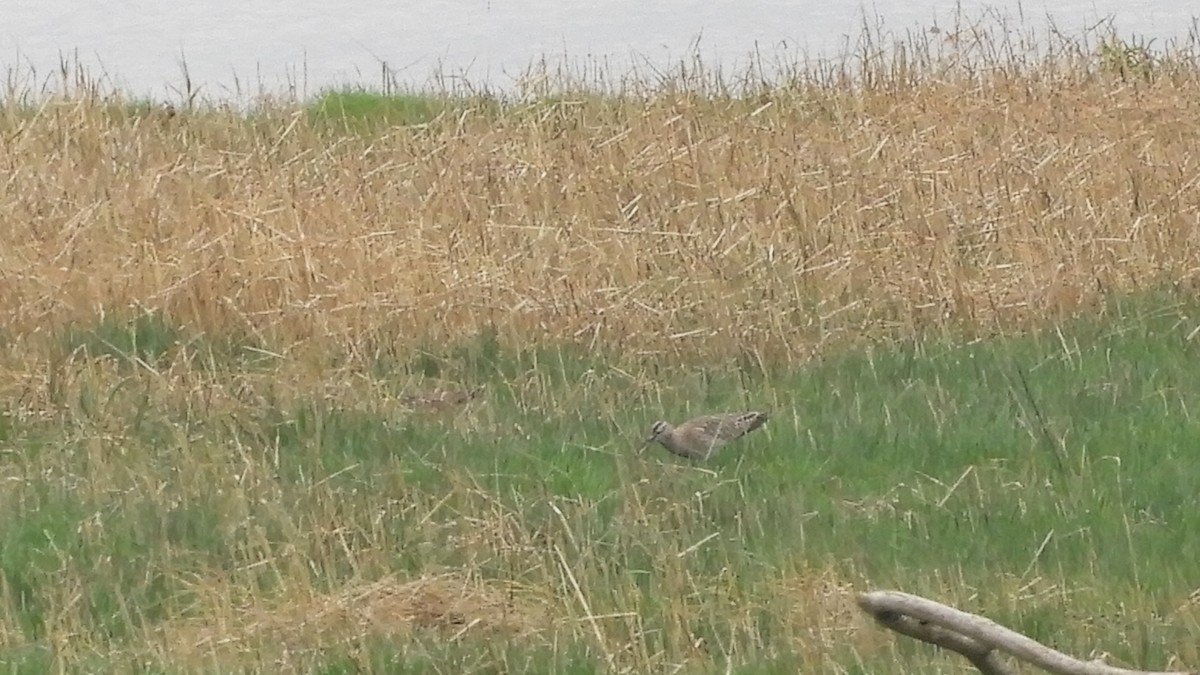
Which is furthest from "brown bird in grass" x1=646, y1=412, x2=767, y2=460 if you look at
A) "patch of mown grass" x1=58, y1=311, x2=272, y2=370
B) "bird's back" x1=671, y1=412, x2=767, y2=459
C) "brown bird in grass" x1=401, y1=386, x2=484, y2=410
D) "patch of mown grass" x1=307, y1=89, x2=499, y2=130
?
"patch of mown grass" x1=307, y1=89, x2=499, y2=130

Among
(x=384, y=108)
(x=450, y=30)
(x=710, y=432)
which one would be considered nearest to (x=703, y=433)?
(x=710, y=432)

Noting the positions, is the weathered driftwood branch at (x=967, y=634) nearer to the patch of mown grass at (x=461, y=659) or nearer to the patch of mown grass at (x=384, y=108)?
the patch of mown grass at (x=461, y=659)

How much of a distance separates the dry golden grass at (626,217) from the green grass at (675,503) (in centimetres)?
75

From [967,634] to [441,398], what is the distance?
445 centimetres

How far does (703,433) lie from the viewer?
571 cm

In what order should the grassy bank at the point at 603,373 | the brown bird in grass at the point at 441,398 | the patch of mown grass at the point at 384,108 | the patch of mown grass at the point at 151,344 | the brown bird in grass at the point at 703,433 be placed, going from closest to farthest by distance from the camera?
the grassy bank at the point at 603,373, the brown bird in grass at the point at 703,433, the brown bird in grass at the point at 441,398, the patch of mown grass at the point at 151,344, the patch of mown grass at the point at 384,108

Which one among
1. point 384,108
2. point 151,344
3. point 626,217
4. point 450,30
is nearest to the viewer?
point 151,344

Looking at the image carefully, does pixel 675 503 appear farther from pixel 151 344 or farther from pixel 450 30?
pixel 450 30

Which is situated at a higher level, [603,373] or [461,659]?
[603,373]

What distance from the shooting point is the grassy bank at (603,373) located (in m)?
4.62

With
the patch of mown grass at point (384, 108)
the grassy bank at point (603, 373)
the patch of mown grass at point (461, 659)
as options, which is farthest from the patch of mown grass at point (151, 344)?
the patch of mown grass at point (384, 108)

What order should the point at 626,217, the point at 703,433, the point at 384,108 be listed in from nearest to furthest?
the point at 703,433, the point at 626,217, the point at 384,108

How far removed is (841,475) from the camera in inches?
221

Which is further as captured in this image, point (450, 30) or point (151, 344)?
point (450, 30)
